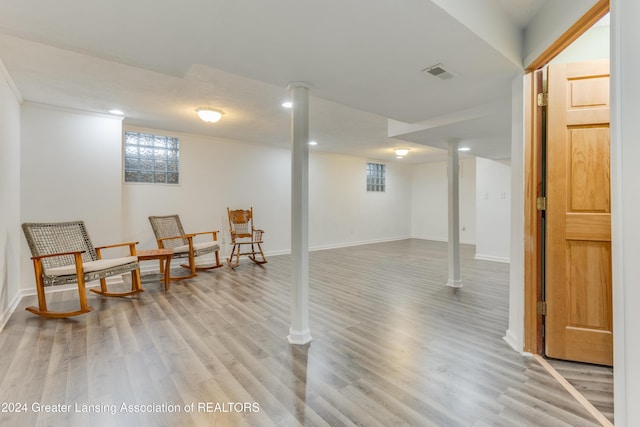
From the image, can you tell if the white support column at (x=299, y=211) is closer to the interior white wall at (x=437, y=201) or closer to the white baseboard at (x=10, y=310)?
the white baseboard at (x=10, y=310)

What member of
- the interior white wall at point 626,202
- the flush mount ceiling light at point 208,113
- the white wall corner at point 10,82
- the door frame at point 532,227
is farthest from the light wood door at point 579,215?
the white wall corner at point 10,82

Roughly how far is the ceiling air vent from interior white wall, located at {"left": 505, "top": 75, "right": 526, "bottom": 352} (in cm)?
50

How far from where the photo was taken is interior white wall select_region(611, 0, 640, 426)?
107 centimetres

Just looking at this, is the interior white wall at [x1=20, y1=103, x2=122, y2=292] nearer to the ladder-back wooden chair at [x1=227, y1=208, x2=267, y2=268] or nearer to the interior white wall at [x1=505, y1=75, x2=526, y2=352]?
the ladder-back wooden chair at [x1=227, y1=208, x2=267, y2=268]

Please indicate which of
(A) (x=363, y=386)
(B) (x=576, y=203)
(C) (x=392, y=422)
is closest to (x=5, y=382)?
(A) (x=363, y=386)

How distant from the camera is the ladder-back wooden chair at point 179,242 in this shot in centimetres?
418

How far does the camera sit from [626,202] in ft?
3.67

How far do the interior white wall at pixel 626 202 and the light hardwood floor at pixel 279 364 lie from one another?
51cm

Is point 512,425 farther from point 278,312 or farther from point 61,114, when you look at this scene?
point 61,114

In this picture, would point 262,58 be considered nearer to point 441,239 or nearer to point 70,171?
point 70,171

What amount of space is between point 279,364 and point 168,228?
3.47 metres

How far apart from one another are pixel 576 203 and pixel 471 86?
1162mm

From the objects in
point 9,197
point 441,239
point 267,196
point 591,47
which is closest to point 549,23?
point 591,47

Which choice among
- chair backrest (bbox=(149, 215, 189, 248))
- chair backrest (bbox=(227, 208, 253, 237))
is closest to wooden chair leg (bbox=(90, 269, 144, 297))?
chair backrest (bbox=(149, 215, 189, 248))
